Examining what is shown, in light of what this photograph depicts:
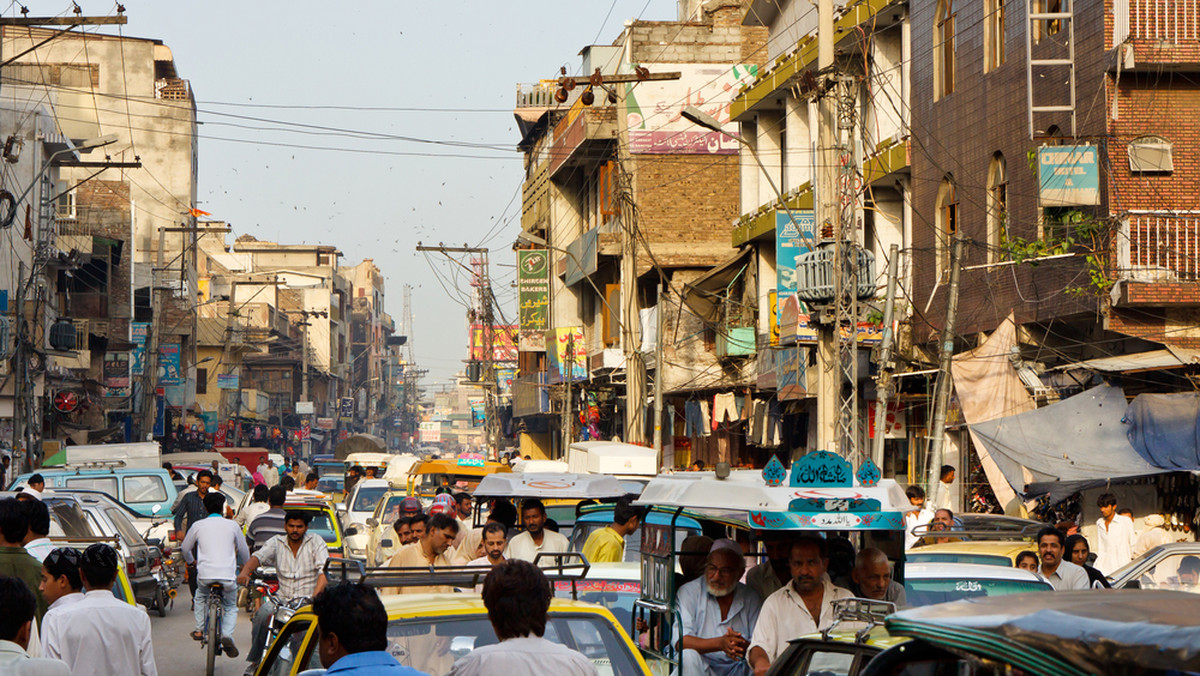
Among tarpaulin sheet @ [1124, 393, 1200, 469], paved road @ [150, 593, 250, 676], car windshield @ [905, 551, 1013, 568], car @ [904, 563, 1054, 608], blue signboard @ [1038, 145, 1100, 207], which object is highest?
blue signboard @ [1038, 145, 1100, 207]

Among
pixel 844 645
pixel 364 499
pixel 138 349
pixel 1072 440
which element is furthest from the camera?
pixel 138 349

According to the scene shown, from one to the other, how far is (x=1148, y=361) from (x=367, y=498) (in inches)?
515

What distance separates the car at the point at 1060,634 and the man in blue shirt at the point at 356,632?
67.9 inches

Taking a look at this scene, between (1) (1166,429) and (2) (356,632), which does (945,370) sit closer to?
(1) (1166,429)

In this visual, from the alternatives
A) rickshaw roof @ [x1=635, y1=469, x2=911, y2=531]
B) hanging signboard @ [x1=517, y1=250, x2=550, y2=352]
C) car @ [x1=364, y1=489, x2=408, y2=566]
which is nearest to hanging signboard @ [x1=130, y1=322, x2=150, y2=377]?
hanging signboard @ [x1=517, y1=250, x2=550, y2=352]

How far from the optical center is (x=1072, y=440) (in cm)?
1695

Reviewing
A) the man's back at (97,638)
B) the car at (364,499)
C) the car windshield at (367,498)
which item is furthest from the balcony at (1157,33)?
the man's back at (97,638)

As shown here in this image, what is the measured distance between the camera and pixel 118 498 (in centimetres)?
2314

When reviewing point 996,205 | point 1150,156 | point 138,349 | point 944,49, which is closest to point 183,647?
point 1150,156

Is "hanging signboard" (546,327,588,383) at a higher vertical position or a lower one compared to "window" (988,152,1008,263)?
lower

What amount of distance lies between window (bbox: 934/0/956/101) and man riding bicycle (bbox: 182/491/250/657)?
14.9 meters

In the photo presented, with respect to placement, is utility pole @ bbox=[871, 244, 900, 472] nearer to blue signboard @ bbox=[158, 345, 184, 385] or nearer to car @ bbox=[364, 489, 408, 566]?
car @ bbox=[364, 489, 408, 566]

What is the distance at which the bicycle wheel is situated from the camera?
12.7 m

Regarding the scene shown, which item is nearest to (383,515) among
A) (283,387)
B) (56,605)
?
(56,605)
